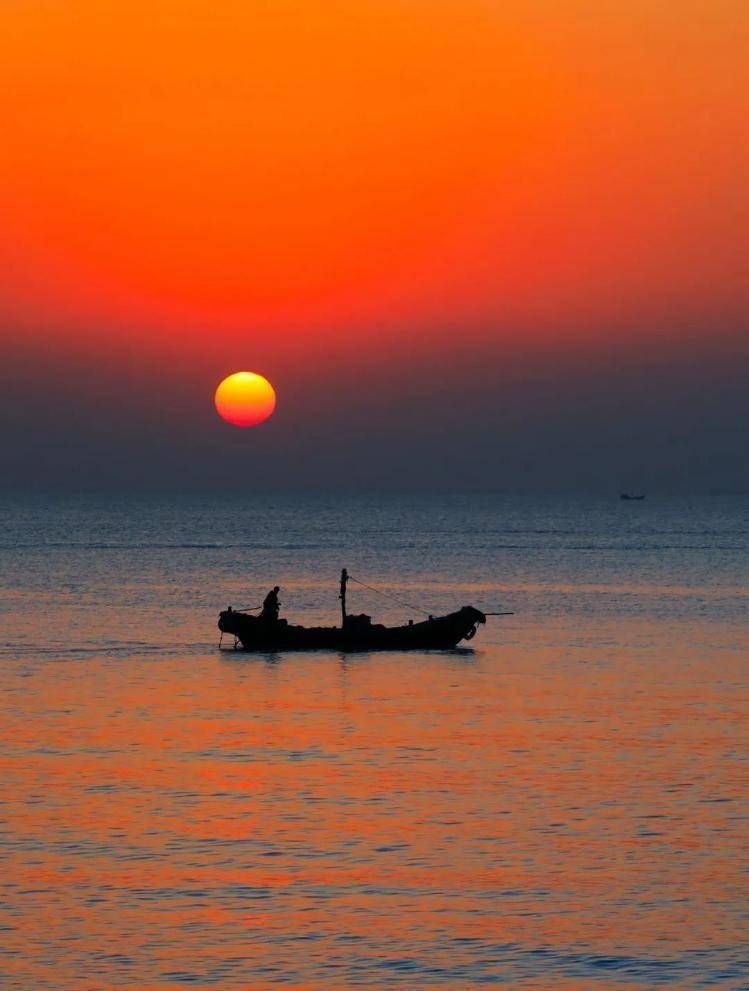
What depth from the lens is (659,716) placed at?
160 feet

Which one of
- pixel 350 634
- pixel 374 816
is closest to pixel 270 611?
pixel 350 634

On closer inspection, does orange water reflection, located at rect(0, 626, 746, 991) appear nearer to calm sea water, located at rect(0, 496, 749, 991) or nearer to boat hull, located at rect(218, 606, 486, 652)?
calm sea water, located at rect(0, 496, 749, 991)

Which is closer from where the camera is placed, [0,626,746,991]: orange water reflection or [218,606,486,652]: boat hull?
[0,626,746,991]: orange water reflection

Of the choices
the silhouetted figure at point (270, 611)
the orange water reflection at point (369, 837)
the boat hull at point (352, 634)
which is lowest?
the orange water reflection at point (369, 837)

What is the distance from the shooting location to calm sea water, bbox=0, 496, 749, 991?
24.2 meters

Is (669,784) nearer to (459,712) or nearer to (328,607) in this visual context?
(459,712)

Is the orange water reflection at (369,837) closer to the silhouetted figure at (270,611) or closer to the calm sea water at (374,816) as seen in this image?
the calm sea water at (374,816)

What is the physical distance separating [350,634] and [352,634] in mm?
88

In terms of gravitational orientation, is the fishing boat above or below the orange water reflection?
above

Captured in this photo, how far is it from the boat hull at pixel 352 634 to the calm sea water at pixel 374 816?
1113mm

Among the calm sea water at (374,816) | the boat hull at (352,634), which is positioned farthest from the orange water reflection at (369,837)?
the boat hull at (352,634)

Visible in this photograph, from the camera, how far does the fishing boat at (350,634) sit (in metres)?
68.5

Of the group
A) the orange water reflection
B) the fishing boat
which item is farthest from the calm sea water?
the fishing boat

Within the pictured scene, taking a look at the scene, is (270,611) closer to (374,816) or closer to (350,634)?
(350,634)
